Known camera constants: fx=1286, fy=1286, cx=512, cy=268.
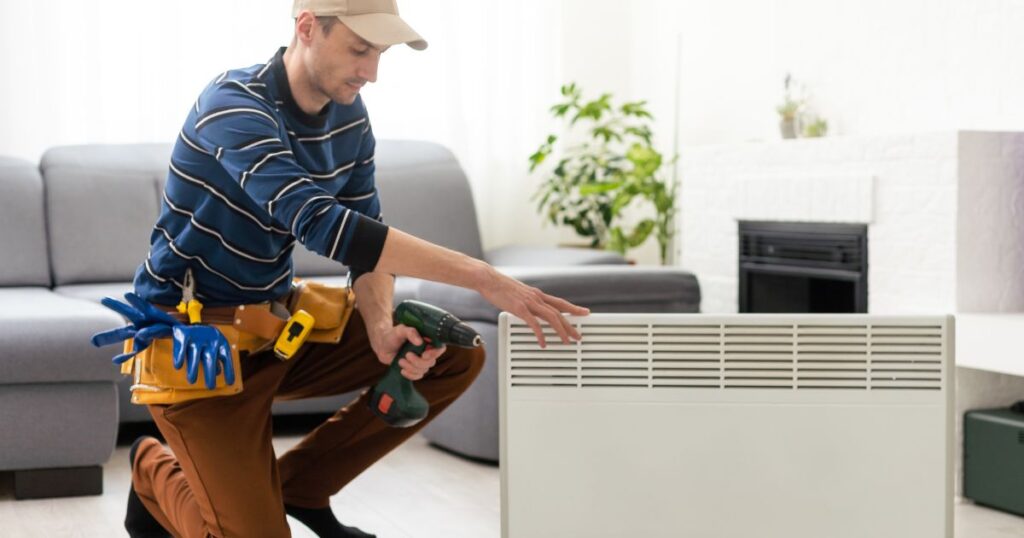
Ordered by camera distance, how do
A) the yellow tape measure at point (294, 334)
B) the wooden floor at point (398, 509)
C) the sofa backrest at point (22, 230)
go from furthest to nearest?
1. the sofa backrest at point (22, 230)
2. the wooden floor at point (398, 509)
3. the yellow tape measure at point (294, 334)

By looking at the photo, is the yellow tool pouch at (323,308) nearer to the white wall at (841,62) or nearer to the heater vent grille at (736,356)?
the heater vent grille at (736,356)

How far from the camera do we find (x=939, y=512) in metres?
1.84

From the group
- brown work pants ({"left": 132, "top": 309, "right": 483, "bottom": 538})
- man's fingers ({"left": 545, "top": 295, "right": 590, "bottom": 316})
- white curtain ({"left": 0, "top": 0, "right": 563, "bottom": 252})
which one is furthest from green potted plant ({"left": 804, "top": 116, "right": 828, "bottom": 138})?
man's fingers ({"left": 545, "top": 295, "right": 590, "bottom": 316})

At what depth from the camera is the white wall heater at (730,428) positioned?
185 cm

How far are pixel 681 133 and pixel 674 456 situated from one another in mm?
3300

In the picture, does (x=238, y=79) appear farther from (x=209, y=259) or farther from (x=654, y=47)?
(x=654, y=47)

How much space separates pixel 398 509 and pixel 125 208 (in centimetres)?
167

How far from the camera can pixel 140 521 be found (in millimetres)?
2410

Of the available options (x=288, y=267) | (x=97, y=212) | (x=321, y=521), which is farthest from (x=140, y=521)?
(x=97, y=212)

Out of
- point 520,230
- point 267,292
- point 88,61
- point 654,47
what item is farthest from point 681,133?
point 267,292

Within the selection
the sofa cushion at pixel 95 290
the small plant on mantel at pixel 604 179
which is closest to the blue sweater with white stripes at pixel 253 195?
the sofa cushion at pixel 95 290

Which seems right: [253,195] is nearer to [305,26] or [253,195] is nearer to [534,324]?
[305,26]

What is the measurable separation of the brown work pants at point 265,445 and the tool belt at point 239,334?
0.03m

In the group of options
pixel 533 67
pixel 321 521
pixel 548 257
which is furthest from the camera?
pixel 533 67
